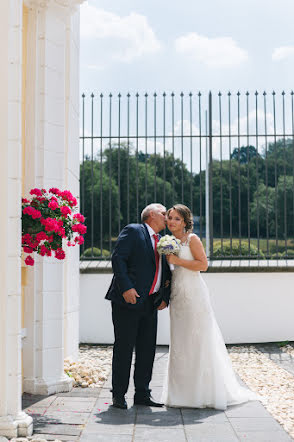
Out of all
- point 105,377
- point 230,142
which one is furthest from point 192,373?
point 230,142

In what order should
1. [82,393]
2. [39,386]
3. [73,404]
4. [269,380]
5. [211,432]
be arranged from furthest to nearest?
[269,380], [82,393], [39,386], [73,404], [211,432]

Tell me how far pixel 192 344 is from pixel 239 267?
327cm

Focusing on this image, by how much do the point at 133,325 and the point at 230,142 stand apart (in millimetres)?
4391

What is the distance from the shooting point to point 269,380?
18.9 feet

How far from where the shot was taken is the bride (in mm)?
4637

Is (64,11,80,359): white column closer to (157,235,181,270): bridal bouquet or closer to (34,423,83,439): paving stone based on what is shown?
(157,235,181,270): bridal bouquet

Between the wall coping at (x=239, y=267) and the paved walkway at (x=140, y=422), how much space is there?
10.1ft

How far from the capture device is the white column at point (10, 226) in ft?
12.1

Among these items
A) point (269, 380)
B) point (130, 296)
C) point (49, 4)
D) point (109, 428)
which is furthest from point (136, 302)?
point (49, 4)

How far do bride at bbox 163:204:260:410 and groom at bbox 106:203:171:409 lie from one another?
0.15m

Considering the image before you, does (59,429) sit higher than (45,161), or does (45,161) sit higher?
(45,161)

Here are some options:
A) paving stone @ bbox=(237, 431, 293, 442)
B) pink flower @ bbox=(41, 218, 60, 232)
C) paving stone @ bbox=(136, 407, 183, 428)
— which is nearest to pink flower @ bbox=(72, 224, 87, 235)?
pink flower @ bbox=(41, 218, 60, 232)

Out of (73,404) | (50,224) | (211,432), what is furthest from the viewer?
(73,404)

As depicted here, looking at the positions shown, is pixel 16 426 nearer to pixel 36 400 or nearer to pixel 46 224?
pixel 36 400
